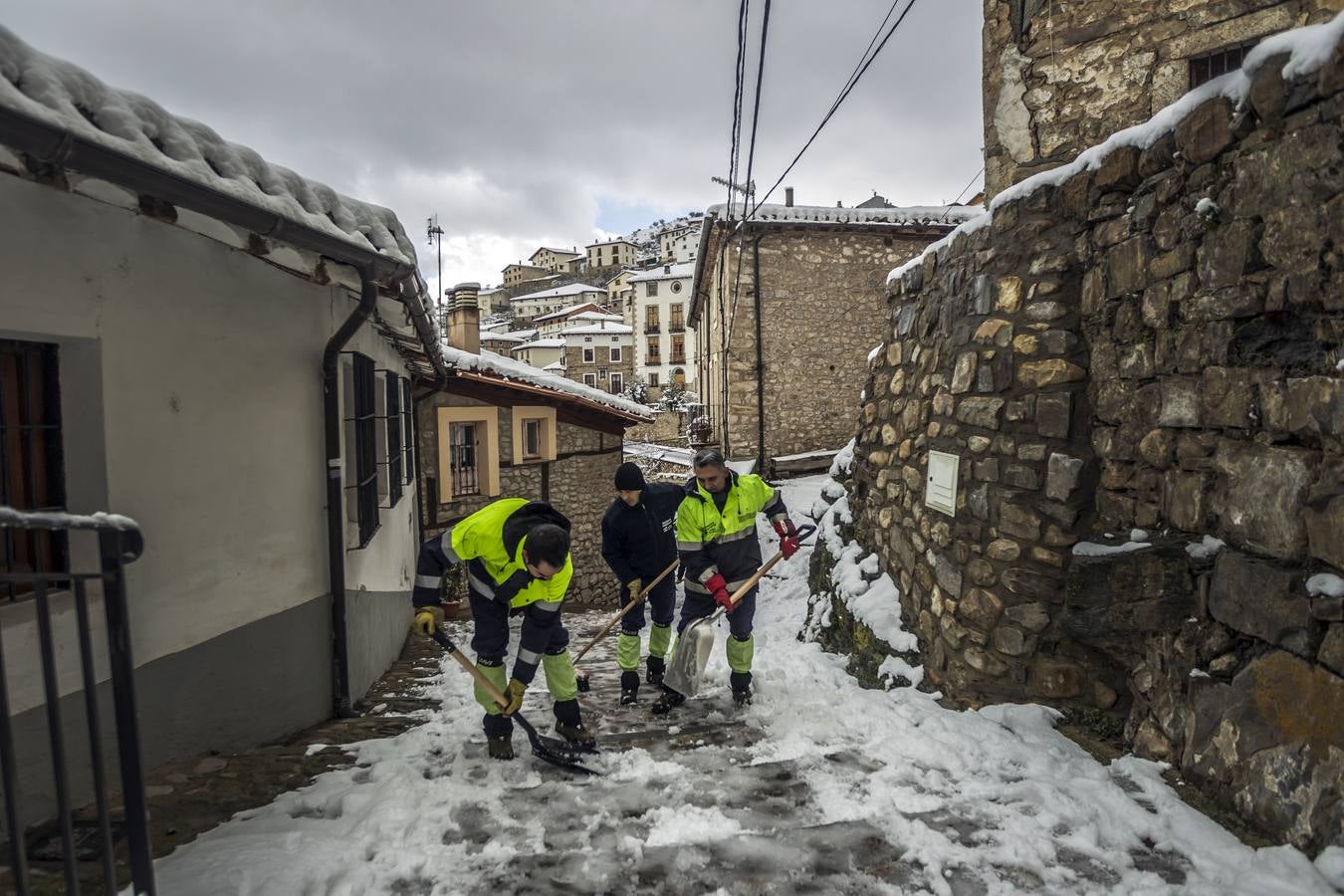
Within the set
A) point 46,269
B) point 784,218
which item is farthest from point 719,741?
point 784,218

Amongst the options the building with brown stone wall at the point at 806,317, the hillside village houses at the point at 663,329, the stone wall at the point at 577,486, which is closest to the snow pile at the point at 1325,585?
the stone wall at the point at 577,486

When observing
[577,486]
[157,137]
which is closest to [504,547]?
[157,137]

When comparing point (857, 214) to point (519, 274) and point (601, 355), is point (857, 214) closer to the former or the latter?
point (601, 355)

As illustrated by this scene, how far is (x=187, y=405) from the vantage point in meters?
3.41

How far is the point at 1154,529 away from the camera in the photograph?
3047 mm

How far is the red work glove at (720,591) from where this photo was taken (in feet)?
15.3

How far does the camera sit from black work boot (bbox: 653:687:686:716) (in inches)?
180

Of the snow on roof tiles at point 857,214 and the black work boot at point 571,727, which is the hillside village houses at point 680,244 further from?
the black work boot at point 571,727

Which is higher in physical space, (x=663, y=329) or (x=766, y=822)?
(x=663, y=329)

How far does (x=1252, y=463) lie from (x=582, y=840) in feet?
9.11

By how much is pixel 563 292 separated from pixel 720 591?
66.1 meters

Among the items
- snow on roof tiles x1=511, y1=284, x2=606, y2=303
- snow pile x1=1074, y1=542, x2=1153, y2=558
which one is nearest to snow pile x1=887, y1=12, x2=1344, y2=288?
snow pile x1=1074, y1=542, x2=1153, y2=558

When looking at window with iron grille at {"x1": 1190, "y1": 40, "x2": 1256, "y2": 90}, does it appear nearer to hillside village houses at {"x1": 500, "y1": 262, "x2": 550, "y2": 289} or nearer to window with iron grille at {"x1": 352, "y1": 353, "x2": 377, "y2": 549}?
window with iron grille at {"x1": 352, "y1": 353, "x2": 377, "y2": 549}

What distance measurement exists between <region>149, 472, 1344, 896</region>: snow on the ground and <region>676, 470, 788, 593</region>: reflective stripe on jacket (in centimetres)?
120
